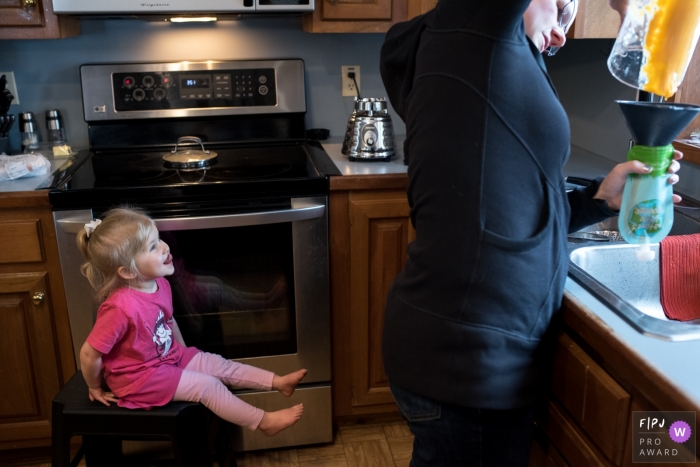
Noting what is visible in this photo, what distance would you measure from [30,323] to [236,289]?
1.91ft

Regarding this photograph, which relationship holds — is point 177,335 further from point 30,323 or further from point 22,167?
point 22,167

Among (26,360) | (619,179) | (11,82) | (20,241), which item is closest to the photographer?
(619,179)

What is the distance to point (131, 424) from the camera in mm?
1533

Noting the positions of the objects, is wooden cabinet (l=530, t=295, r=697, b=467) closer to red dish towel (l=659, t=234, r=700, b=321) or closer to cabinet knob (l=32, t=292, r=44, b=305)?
red dish towel (l=659, t=234, r=700, b=321)

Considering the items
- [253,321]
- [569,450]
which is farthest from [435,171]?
[253,321]

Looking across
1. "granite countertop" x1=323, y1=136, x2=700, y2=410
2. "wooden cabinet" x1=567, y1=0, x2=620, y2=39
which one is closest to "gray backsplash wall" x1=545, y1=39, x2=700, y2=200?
"wooden cabinet" x1=567, y1=0, x2=620, y2=39

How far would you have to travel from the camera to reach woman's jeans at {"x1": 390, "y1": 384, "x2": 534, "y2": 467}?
42.8 inches

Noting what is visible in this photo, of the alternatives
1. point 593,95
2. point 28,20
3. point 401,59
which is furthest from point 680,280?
point 28,20

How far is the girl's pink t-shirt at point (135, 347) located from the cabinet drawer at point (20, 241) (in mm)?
352

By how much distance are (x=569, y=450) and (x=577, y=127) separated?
1.41 meters

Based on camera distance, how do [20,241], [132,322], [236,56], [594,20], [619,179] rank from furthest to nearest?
1. [236,56]
2. [20,241]
3. [594,20]
4. [132,322]
5. [619,179]

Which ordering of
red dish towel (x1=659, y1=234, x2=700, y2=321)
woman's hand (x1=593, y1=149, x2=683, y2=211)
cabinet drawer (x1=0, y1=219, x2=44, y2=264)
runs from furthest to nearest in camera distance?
1. cabinet drawer (x1=0, y1=219, x2=44, y2=264)
2. red dish towel (x1=659, y1=234, x2=700, y2=321)
3. woman's hand (x1=593, y1=149, x2=683, y2=211)

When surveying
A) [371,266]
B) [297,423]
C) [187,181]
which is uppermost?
[187,181]

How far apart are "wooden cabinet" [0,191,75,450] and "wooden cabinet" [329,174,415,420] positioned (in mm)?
781
